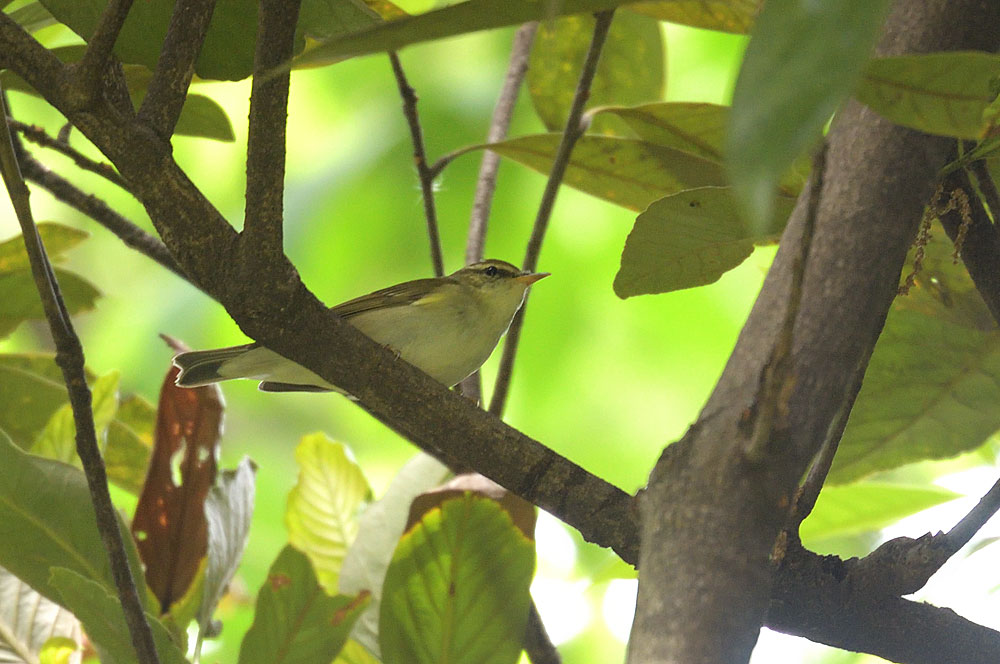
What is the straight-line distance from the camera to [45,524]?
1169 mm

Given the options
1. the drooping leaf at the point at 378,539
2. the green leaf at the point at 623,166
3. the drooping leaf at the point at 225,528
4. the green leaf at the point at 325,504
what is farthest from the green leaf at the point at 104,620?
the green leaf at the point at 623,166

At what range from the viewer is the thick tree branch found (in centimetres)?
55

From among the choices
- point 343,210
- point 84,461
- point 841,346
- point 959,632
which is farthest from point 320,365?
point 343,210

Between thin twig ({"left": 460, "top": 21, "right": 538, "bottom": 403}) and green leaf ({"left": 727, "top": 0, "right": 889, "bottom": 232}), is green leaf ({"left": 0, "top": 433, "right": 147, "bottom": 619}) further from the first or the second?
green leaf ({"left": 727, "top": 0, "right": 889, "bottom": 232})

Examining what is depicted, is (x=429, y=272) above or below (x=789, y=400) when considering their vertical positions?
above

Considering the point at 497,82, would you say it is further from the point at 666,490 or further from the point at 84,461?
the point at 666,490

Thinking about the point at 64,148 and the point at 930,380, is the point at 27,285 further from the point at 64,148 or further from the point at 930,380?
the point at 930,380

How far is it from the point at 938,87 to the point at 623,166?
0.79 metres

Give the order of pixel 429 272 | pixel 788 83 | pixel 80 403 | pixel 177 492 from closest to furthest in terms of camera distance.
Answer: pixel 788 83 → pixel 80 403 → pixel 177 492 → pixel 429 272

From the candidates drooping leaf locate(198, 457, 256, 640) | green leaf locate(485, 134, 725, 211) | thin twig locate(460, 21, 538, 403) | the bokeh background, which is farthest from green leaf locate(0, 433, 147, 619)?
the bokeh background

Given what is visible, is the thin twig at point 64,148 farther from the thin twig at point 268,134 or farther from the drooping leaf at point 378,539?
the drooping leaf at point 378,539

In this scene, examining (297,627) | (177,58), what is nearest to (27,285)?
(297,627)

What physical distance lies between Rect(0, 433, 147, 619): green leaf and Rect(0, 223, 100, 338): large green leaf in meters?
0.47

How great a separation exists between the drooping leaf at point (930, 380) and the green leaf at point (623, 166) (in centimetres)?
29
